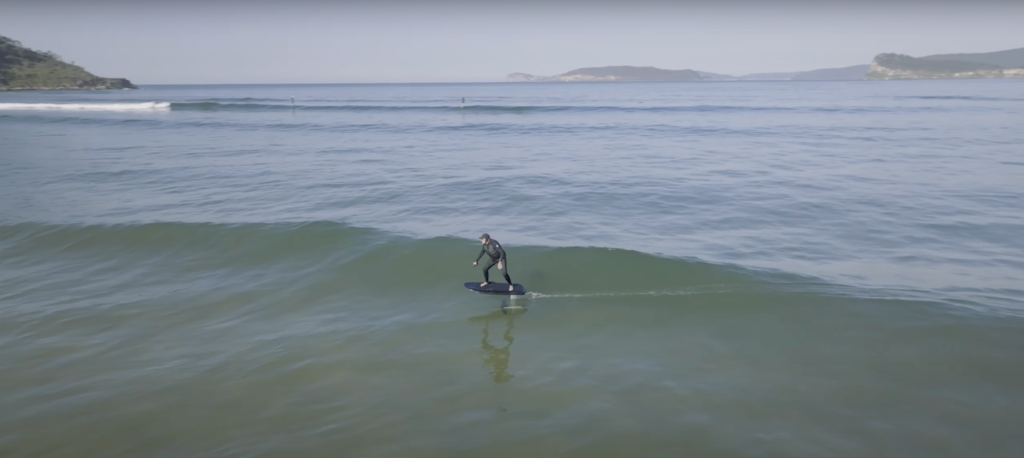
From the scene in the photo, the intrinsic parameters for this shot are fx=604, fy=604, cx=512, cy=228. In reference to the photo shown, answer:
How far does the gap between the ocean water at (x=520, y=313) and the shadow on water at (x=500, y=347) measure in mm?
76

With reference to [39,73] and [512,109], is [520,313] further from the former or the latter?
[39,73]

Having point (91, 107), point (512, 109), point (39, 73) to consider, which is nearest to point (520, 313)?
point (512, 109)

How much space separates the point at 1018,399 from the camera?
10211 millimetres

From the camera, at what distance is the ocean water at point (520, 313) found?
31.1 feet

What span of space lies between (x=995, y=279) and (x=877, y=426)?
9.31 meters

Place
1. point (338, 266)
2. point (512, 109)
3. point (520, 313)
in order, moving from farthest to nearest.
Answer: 1. point (512, 109)
2. point (338, 266)
3. point (520, 313)

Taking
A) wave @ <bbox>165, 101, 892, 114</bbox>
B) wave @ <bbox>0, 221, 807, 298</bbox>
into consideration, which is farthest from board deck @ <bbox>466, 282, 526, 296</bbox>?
wave @ <bbox>165, 101, 892, 114</bbox>

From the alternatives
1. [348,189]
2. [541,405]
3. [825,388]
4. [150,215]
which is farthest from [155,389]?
[348,189]

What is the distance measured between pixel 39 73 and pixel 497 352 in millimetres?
187665

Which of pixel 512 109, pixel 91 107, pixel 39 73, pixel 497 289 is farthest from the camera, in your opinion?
pixel 39 73

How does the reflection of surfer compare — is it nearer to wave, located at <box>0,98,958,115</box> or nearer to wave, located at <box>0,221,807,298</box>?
wave, located at <box>0,221,807,298</box>

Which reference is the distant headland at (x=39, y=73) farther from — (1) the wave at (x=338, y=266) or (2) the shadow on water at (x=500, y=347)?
(2) the shadow on water at (x=500, y=347)

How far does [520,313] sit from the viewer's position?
14234 millimetres

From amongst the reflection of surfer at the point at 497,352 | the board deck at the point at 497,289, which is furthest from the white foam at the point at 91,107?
the reflection of surfer at the point at 497,352
